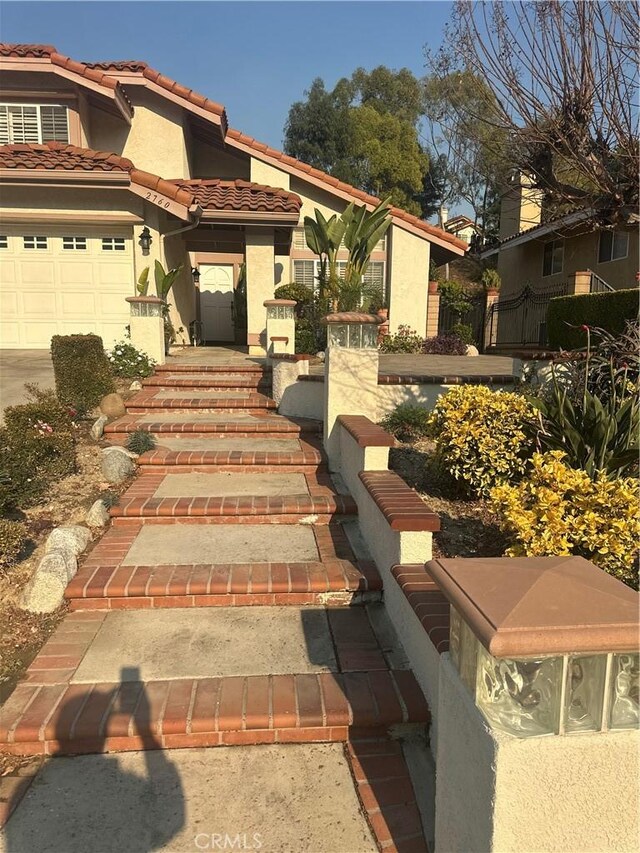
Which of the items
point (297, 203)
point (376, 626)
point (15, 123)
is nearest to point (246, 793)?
point (376, 626)

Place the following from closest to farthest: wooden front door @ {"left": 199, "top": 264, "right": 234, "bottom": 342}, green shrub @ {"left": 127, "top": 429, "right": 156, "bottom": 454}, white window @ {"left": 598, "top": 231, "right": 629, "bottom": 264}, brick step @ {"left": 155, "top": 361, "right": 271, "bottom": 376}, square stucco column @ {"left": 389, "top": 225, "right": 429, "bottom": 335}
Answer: green shrub @ {"left": 127, "top": 429, "right": 156, "bottom": 454} < brick step @ {"left": 155, "top": 361, "right": 271, "bottom": 376} < square stucco column @ {"left": 389, "top": 225, "right": 429, "bottom": 335} < white window @ {"left": 598, "top": 231, "right": 629, "bottom": 264} < wooden front door @ {"left": 199, "top": 264, "right": 234, "bottom": 342}

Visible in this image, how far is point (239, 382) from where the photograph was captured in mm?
8969

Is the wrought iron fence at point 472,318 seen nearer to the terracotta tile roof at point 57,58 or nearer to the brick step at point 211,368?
the brick step at point 211,368

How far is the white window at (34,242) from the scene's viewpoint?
11.7 metres

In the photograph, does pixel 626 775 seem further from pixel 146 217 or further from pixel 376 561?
pixel 146 217

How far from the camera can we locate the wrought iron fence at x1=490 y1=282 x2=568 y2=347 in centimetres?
1682

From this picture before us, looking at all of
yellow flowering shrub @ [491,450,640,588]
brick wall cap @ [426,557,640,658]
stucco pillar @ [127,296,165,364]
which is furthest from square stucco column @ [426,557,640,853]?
stucco pillar @ [127,296,165,364]

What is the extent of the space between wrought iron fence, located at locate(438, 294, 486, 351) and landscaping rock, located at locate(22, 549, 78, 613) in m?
16.5

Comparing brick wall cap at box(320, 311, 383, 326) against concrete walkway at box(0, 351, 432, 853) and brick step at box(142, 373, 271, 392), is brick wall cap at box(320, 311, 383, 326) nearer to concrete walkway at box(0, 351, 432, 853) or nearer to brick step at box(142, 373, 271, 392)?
concrete walkway at box(0, 351, 432, 853)

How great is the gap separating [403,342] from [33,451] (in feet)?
35.8

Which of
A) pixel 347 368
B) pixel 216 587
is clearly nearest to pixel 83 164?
pixel 347 368

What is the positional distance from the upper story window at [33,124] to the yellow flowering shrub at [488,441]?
12.6 metres

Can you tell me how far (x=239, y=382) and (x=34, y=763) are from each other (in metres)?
6.78

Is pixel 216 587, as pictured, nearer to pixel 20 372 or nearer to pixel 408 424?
pixel 408 424
